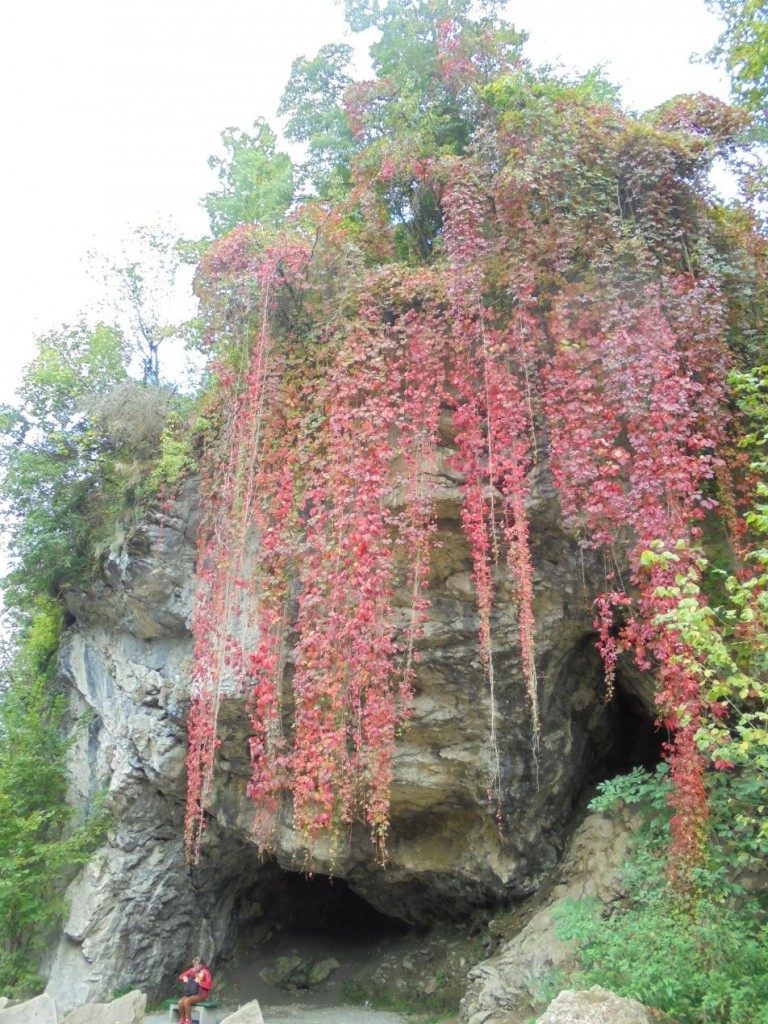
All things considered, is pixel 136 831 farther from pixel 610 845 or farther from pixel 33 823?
pixel 610 845

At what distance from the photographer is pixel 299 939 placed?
10266 mm

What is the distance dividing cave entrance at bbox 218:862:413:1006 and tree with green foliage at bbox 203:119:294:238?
Answer: 330 inches

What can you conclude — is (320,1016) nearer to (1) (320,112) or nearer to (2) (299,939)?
(2) (299,939)

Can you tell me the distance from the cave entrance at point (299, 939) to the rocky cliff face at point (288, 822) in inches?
2.5

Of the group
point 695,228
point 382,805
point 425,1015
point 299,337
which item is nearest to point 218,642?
point 382,805

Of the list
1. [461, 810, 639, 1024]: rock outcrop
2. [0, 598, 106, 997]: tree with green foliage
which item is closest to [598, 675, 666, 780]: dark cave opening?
[461, 810, 639, 1024]: rock outcrop

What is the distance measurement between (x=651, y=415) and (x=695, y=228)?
229 centimetres

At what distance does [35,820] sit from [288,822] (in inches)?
145

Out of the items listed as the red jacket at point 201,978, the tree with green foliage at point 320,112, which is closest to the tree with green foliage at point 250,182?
the tree with green foliage at point 320,112

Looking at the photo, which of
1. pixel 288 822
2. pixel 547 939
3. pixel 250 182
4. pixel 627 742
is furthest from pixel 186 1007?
pixel 250 182

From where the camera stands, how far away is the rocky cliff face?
6594 millimetres

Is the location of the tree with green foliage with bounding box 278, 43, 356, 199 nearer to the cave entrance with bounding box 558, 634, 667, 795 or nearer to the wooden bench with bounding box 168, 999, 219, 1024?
the cave entrance with bounding box 558, 634, 667, 795

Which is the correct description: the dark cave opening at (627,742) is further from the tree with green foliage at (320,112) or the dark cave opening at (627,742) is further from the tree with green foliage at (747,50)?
the tree with green foliage at (320,112)

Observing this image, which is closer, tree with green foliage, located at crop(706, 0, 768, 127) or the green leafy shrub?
the green leafy shrub
